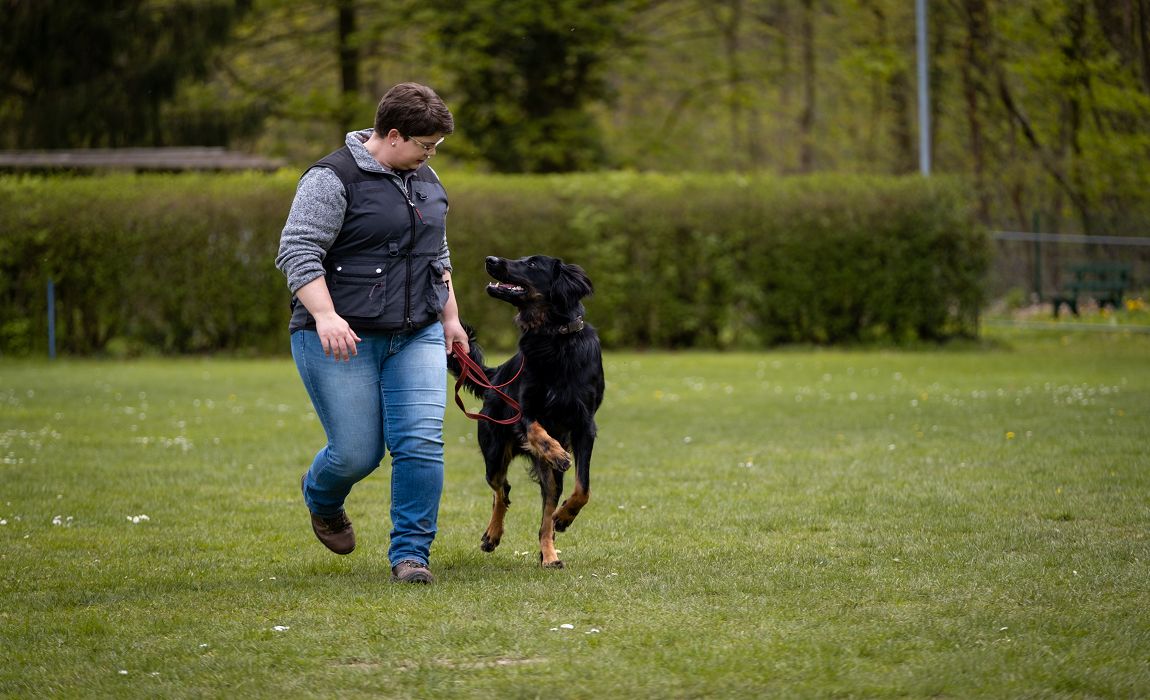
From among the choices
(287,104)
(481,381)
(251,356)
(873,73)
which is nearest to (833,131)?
(873,73)

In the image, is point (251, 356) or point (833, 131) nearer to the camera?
point (251, 356)

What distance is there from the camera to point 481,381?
6.22 meters

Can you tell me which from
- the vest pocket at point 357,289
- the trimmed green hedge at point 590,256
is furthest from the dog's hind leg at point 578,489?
the trimmed green hedge at point 590,256

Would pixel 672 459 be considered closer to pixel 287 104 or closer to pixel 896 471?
pixel 896 471

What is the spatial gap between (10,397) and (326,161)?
10.5 m

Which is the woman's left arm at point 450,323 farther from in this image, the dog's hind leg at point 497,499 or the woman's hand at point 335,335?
the dog's hind leg at point 497,499

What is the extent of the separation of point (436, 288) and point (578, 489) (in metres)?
1.24

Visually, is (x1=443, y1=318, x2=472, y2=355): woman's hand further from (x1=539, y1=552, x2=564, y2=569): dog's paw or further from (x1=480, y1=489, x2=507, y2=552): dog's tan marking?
(x1=539, y1=552, x2=564, y2=569): dog's paw

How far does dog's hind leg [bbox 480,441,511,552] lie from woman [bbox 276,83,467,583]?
31.6 inches

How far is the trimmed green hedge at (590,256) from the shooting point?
19.8 m

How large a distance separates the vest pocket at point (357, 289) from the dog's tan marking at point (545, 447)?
3.76ft

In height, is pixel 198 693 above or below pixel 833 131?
below

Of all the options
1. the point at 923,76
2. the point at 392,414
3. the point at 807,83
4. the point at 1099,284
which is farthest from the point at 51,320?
the point at 807,83

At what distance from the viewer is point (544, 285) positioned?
6203mm
